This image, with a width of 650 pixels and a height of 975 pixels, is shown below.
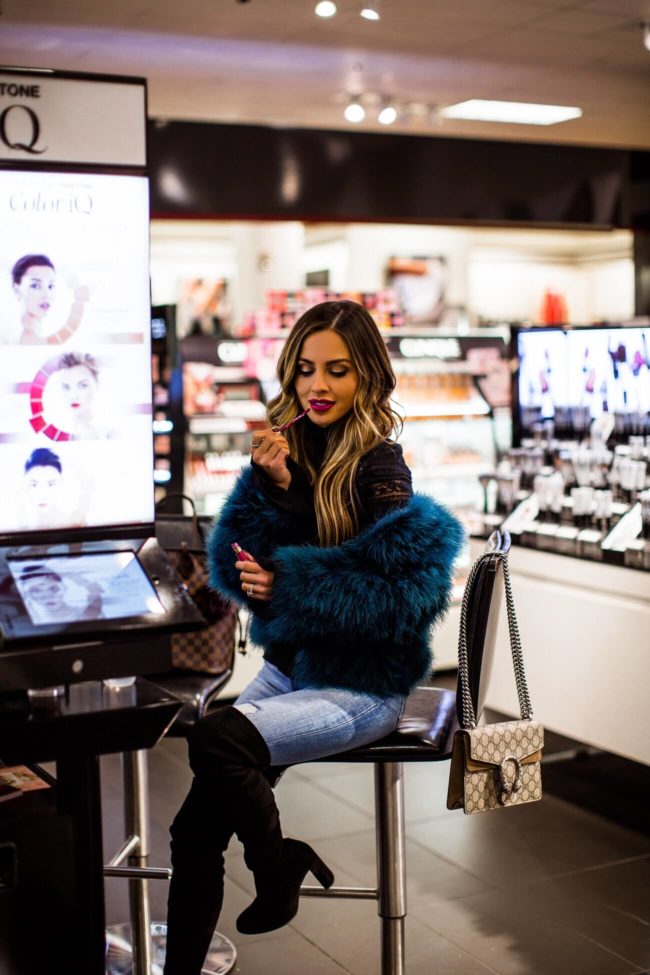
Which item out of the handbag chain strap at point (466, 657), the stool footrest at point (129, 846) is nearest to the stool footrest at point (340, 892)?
the handbag chain strap at point (466, 657)

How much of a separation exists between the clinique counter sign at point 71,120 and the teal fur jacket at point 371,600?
2.77 ft

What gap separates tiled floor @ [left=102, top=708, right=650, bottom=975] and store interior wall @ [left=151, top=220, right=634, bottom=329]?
7.49 metres

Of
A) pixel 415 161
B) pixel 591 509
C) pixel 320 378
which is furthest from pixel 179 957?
pixel 415 161

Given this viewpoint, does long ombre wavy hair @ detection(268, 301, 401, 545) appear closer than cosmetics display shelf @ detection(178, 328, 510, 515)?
Yes

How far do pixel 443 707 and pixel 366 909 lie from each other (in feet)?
3.25

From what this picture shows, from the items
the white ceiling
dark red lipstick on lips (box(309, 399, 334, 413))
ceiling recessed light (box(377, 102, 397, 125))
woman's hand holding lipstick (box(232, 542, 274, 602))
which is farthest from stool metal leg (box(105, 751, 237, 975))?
ceiling recessed light (box(377, 102, 397, 125))

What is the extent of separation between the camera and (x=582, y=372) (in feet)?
13.2

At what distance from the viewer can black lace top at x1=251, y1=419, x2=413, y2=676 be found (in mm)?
2330

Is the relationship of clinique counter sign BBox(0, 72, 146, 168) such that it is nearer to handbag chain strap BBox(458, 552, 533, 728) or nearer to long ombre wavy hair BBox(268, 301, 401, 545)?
long ombre wavy hair BBox(268, 301, 401, 545)

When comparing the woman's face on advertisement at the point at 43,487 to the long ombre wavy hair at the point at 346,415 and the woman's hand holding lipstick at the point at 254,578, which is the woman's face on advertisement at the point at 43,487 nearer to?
the woman's hand holding lipstick at the point at 254,578

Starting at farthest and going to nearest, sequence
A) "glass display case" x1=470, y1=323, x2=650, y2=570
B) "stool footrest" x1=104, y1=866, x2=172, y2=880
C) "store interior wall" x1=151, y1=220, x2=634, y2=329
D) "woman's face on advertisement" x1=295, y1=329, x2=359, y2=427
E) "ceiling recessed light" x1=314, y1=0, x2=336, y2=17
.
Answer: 1. "store interior wall" x1=151, y1=220, x2=634, y2=329
2. "ceiling recessed light" x1=314, y1=0, x2=336, y2=17
3. "glass display case" x1=470, y1=323, x2=650, y2=570
4. "stool footrest" x1=104, y1=866, x2=172, y2=880
5. "woman's face on advertisement" x1=295, y1=329, x2=359, y2=427

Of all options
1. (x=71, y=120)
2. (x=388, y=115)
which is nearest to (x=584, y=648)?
(x=71, y=120)

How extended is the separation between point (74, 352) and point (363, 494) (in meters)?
0.63

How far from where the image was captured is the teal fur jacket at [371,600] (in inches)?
85.9
